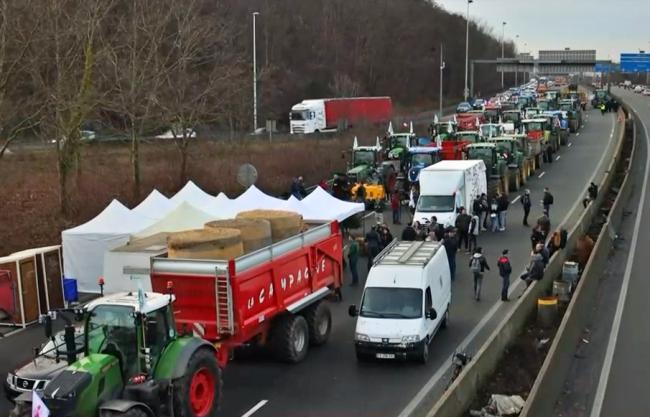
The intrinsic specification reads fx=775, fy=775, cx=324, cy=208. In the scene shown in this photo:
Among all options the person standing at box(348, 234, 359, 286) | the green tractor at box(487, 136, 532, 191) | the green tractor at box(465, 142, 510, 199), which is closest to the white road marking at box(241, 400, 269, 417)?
the person standing at box(348, 234, 359, 286)

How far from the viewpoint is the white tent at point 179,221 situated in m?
20.3

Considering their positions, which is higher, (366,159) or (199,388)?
(366,159)

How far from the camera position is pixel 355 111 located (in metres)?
70.1

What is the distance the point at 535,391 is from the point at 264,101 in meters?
64.8

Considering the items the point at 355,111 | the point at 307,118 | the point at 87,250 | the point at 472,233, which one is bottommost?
the point at 472,233

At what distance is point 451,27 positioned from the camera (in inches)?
6486

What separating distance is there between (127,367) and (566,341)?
893cm

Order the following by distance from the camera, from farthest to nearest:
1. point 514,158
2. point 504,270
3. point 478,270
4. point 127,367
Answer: point 514,158, point 478,270, point 504,270, point 127,367

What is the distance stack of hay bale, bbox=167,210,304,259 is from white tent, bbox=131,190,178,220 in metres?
7.05

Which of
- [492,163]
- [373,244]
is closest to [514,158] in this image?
[492,163]

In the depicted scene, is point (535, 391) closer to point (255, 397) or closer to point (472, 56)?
point (255, 397)

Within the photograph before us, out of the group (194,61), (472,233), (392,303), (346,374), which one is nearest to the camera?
(346,374)

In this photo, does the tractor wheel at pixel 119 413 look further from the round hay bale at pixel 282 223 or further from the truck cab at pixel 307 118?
the truck cab at pixel 307 118

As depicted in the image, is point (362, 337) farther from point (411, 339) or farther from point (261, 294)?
point (261, 294)
